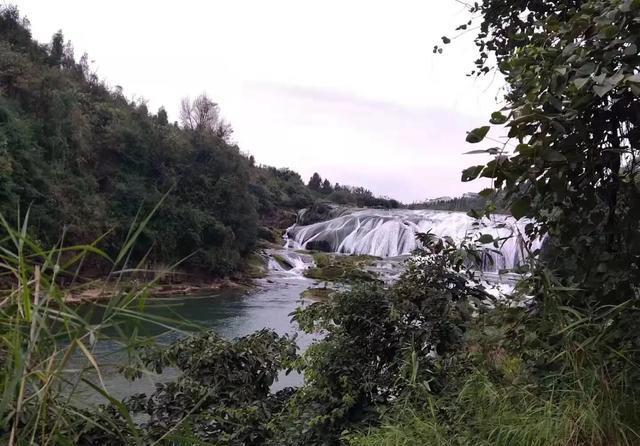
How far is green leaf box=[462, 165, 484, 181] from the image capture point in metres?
1.93

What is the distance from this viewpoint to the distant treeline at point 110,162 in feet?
67.5

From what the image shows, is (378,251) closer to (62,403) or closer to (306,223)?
(306,223)

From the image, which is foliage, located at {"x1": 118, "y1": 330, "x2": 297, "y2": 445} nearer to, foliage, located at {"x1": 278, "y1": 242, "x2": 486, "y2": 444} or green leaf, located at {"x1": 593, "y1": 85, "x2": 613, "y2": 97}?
foliage, located at {"x1": 278, "y1": 242, "x2": 486, "y2": 444}

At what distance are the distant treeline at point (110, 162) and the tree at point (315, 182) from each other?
63.3 ft

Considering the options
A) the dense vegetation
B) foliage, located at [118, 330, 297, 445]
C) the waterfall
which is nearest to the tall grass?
the dense vegetation

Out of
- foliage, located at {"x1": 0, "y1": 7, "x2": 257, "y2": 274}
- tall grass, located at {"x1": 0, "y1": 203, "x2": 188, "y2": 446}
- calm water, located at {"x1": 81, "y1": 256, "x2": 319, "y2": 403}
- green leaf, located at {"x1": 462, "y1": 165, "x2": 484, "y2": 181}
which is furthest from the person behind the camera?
foliage, located at {"x1": 0, "y1": 7, "x2": 257, "y2": 274}

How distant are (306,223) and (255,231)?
8245 millimetres

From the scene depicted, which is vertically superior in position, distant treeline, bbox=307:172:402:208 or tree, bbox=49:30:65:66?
tree, bbox=49:30:65:66

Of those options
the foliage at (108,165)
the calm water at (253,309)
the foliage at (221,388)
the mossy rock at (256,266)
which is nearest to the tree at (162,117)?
the foliage at (108,165)

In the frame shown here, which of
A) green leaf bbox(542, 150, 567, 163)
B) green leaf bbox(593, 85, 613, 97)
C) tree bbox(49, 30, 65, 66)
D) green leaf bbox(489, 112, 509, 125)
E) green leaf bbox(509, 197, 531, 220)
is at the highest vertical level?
tree bbox(49, 30, 65, 66)

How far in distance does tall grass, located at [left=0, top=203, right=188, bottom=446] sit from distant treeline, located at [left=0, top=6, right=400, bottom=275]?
18035 millimetres

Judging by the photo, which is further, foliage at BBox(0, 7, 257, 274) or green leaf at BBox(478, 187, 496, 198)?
foliage at BBox(0, 7, 257, 274)

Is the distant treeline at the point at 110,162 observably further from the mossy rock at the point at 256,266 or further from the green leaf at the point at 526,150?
the green leaf at the point at 526,150

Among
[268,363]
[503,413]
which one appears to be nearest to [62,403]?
[503,413]
